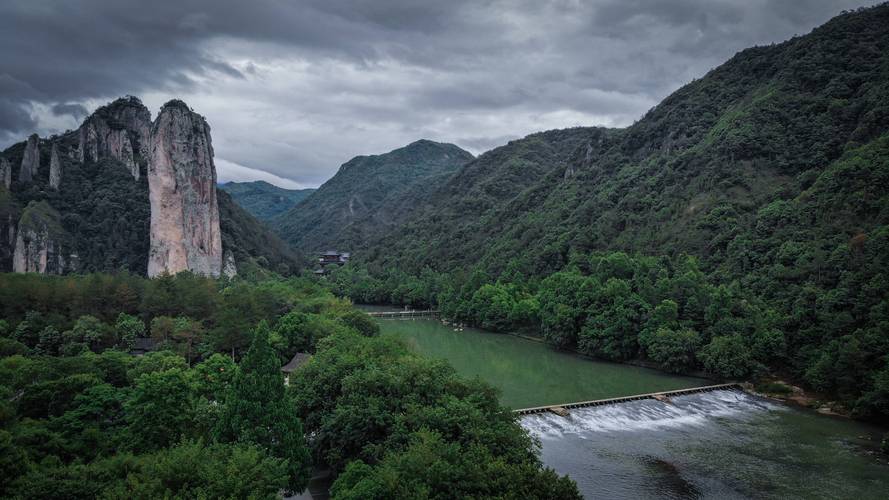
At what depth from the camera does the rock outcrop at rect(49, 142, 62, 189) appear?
Answer: 76.9 m

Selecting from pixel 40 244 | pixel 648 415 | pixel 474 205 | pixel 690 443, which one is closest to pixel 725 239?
pixel 648 415

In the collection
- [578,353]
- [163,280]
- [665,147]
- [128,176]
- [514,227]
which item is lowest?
[578,353]

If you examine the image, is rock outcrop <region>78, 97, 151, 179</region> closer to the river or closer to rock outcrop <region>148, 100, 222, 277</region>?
rock outcrop <region>148, 100, 222, 277</region>

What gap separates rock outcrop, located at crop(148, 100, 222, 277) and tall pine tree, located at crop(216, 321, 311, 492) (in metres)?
60.0

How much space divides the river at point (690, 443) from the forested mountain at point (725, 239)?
3884 mm

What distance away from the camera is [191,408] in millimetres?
20969

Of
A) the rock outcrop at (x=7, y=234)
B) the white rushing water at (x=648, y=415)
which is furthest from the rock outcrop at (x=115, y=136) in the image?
the white rushing water at (x=648, y=415)

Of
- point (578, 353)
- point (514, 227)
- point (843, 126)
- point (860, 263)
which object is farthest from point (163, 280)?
point (843, 126)

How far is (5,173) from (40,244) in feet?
49.1

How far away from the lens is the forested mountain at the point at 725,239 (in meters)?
38.6

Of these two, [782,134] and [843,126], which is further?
[782,134]

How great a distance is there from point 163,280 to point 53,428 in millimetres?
29506

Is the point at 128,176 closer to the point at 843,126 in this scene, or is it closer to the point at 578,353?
the point at 578,353

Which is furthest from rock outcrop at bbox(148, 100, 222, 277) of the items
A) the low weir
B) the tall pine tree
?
the tall pine tree
